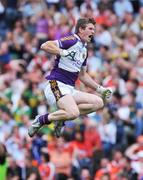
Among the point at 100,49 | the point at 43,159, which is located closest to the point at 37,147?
the point at 43,159

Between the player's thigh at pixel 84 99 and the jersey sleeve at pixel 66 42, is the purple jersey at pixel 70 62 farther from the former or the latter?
the player's thigh at pixel 84 99

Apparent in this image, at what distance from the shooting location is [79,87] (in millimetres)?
24469

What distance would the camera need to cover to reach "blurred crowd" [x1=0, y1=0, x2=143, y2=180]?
872 inches

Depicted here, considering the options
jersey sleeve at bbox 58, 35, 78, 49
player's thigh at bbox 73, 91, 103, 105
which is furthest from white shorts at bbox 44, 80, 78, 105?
jersey sleeve at bbox 58, 35, 78, 49

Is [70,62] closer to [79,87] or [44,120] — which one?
[44,120]

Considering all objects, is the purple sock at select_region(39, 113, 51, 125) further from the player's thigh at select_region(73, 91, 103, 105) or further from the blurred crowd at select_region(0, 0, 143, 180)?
the blurred crowd at select_region(0, 0, 143, 180)

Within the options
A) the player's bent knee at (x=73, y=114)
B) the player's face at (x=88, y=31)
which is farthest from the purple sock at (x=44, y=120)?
the player's face at (x=88, y=31)

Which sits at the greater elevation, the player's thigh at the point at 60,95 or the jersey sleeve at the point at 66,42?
the jersey sleeve at the point at 66,42

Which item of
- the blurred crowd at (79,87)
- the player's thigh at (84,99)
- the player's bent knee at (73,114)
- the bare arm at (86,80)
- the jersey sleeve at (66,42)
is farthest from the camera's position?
the blurred crowd at (79,87)

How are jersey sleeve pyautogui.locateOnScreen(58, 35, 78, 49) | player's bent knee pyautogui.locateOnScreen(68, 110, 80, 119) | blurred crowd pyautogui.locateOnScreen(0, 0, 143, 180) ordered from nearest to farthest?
jersey sleeve pyautogui.locateOnScreen(58, 35, 78, 49) → player's bent knee pyautogui.locateOnScreen(68, 110, 80, 119) → blurred crowd pyautogui.locateOnScreen(0, 0, 143, 180)

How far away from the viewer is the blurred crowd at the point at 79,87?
22.2m

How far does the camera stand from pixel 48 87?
16688 mm

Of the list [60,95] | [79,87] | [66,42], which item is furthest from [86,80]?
[79,87]

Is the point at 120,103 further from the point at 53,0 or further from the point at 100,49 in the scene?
the point at 53,0
